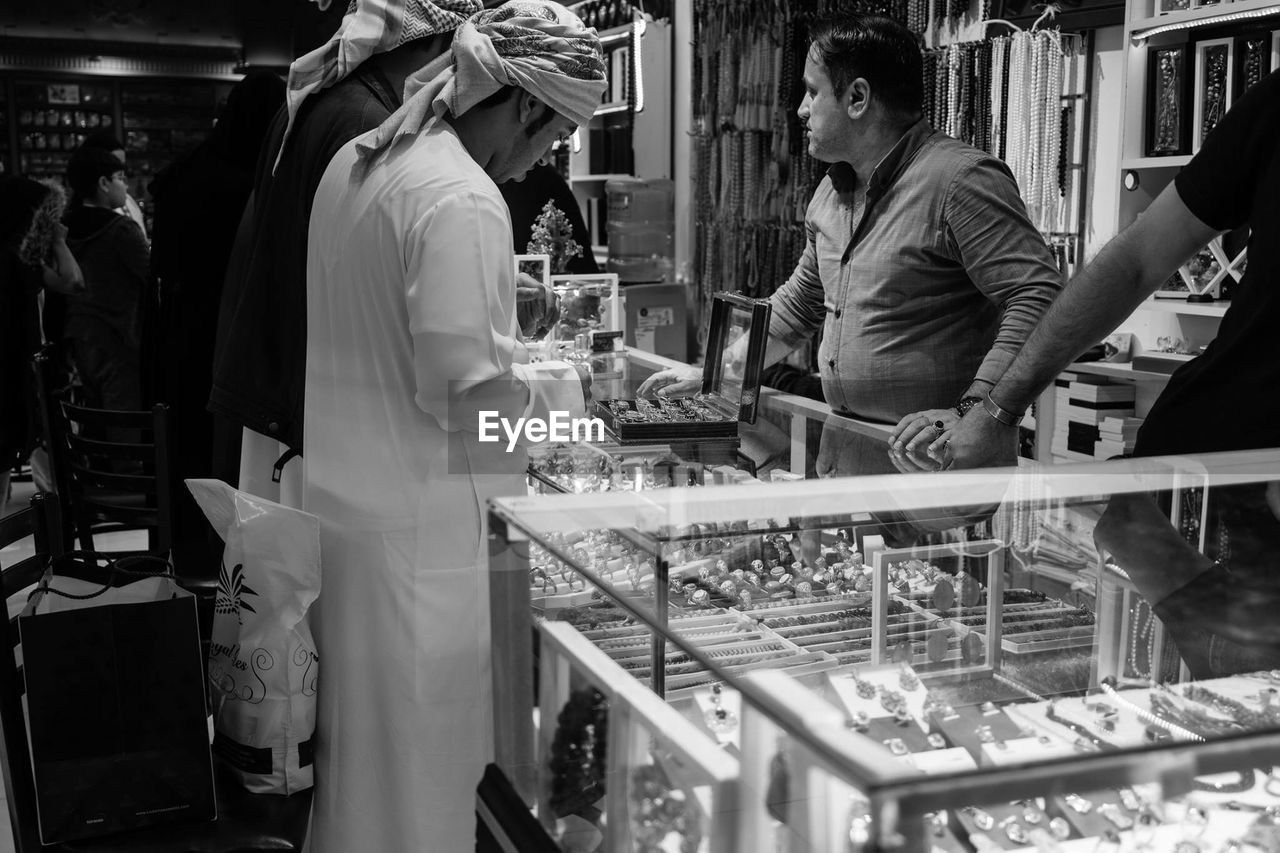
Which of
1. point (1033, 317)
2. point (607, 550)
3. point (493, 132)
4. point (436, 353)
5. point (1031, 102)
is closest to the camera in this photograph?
point (607, 550)

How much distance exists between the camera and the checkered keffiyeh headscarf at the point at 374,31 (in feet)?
6.52

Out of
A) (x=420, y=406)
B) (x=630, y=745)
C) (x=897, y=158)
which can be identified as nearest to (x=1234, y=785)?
(x=630, y=745)

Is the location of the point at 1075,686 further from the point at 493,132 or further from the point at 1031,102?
the point at 1031,102

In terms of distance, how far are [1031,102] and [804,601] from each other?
327 centimetres

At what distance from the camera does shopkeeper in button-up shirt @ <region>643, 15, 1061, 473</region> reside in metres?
2.44

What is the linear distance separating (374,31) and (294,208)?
317 mm

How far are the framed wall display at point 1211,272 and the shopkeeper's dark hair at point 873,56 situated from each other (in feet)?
4.59

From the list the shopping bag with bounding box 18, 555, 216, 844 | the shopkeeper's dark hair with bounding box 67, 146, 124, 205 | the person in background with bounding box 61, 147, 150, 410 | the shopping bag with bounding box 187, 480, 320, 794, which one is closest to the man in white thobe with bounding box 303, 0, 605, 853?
the shopping bag with bounding box 187, 480, 320, 794

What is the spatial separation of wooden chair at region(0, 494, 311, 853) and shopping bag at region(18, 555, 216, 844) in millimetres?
21

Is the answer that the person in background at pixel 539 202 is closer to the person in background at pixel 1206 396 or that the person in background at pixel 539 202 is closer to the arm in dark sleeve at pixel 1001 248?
the arm in dark sleeve at pixel 1001 248

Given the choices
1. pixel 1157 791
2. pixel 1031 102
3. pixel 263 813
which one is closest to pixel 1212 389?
pixel 1157 791

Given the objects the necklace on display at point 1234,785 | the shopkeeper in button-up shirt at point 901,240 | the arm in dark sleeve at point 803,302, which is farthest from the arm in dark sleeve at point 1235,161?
the arm in dark sleeve at point 803,302

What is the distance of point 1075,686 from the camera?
52.8 inches

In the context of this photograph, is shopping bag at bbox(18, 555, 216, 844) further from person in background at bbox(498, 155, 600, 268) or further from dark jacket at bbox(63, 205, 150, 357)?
dark jacket at bbox(63, 205, 150, 357)
